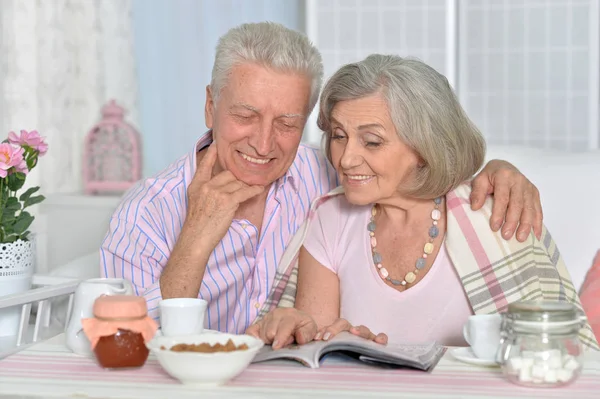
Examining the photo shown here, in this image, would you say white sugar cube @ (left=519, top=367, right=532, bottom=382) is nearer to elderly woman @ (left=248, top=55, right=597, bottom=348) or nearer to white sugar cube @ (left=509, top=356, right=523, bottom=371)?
white sugar cube @ (left=509, top=356, right=523, bottom=371)

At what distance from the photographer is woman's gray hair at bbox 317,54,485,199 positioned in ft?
6.65

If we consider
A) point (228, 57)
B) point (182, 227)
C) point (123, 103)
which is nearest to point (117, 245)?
point (182, 227)

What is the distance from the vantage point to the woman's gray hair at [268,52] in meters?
2.18

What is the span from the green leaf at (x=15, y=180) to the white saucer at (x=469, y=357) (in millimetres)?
1151

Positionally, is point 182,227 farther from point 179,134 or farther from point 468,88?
point 468,88

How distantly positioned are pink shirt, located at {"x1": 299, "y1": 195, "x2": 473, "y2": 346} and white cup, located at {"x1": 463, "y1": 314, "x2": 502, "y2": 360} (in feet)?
1.70

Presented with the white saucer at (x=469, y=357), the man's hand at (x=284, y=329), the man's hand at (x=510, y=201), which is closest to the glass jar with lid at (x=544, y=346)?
the white saucer at (x=469, y=357)

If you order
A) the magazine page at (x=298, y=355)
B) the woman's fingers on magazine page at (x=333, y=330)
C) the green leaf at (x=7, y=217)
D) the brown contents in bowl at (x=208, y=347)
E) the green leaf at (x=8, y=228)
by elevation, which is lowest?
the magazine page at (x=298, y=355)

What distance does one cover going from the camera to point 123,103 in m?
4.18

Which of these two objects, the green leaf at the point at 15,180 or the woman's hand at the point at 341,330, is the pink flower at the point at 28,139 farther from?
the woman's hand at the point at 341,330

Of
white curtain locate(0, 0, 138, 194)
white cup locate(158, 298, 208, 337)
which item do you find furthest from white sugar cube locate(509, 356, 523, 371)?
white curtain locate(0, 0, 138, 194)

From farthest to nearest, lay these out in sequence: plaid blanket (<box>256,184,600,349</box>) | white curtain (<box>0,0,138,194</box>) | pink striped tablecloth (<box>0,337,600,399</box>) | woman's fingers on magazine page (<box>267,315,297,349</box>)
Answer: white curtain (<box>0,0,138,194</box>), plaid blanket (<box>256,184,600,349</box>), woman's fingers on magazine page (<box>267,315,297,349</box>), pink striped tablecloth (<box>0,337,600,399</box>)

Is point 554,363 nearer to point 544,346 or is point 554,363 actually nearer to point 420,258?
point 544,346

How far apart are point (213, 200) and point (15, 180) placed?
1.58 feet
